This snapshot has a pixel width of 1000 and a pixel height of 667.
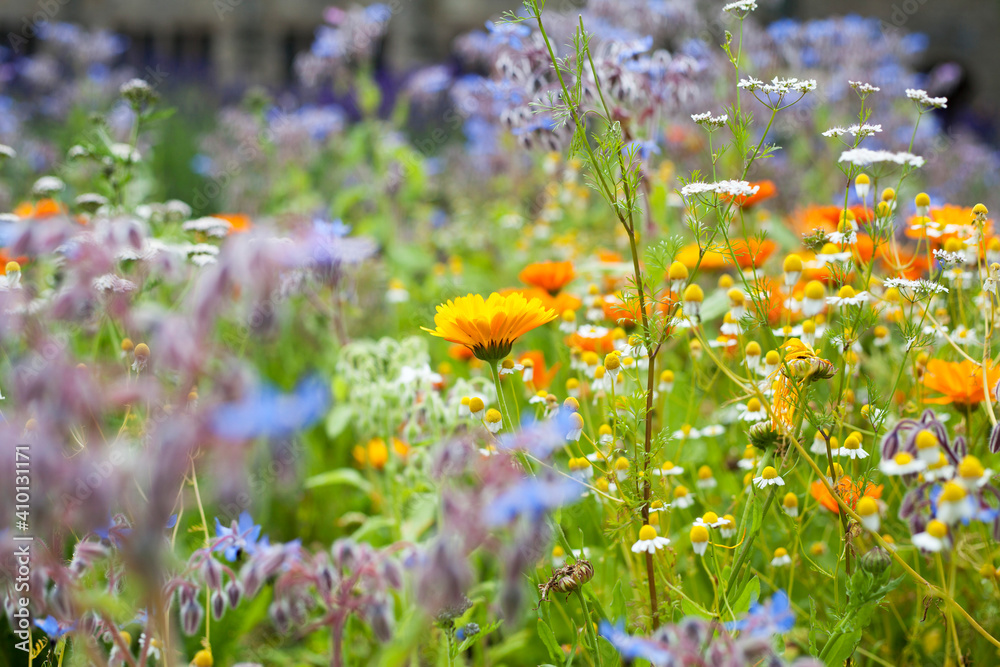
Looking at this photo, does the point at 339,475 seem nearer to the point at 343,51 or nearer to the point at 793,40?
the point at 343,51

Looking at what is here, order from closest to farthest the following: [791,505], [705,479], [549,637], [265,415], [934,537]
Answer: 1. [265,415]
2. [934,537]
3. [549,637]
4. [791,505]
5. [705,479]

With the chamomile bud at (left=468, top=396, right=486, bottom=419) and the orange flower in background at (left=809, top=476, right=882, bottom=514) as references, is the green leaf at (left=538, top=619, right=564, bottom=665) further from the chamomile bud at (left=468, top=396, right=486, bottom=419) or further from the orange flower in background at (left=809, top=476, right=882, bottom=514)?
the orange flower in background at (left=809, top=476, right=882, bottom=514)

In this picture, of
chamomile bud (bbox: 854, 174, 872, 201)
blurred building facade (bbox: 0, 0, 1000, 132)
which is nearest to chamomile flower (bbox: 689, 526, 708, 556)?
chamomile bud (bbox: 854, 174, 872, 201)

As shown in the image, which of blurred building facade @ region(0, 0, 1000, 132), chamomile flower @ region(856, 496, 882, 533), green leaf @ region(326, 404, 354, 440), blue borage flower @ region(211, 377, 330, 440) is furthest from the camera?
blurred building facade @ region(0, 0, 1000, 132)

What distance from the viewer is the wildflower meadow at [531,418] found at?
0.63 m

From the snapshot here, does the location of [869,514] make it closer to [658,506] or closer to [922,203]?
[658,506]

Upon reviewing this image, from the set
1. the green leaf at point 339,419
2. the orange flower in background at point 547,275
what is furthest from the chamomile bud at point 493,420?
the green leaf at point 339,419

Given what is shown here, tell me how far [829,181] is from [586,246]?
152 cm

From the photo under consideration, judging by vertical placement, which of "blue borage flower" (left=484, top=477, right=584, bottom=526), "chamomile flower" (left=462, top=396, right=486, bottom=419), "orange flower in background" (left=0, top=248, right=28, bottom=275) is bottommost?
"orange flower in background" (left=0, top=248, right=28, bottom=275)

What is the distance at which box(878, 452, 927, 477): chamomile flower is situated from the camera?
2.31 ft

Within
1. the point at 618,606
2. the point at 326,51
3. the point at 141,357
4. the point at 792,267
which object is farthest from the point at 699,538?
the point at 326,51

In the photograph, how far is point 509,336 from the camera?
103 centimetres

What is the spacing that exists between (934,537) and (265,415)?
0.59 m

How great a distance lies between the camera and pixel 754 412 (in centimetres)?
119
